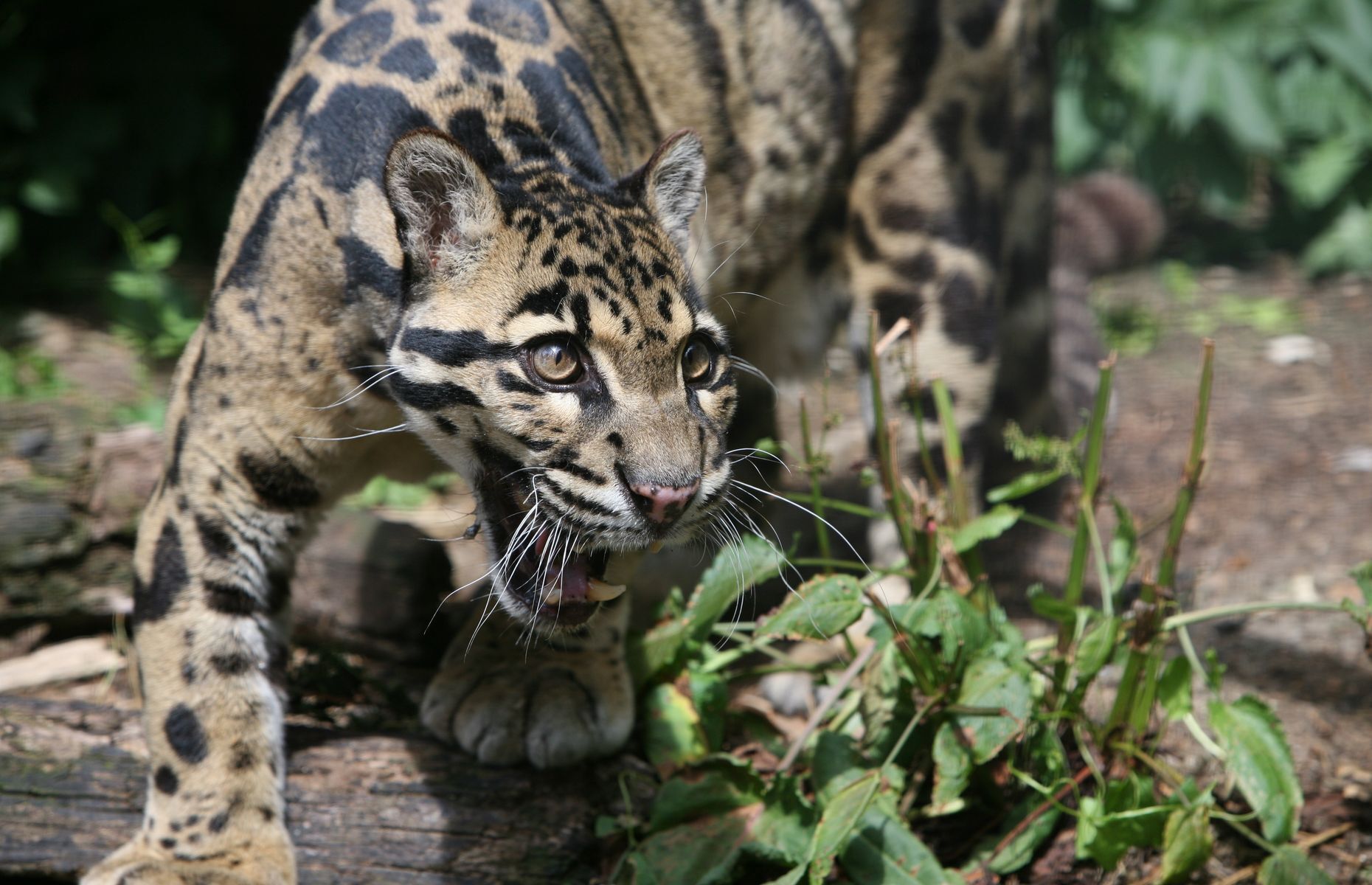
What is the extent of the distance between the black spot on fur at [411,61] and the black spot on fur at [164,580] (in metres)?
1.23

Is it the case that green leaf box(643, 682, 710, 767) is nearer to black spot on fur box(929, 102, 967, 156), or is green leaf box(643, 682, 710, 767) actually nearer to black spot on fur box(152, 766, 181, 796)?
black spot on fur box(152, 766, 181, 796)

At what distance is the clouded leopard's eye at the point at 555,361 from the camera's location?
8.74 ft

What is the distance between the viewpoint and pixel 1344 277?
7.54 metres

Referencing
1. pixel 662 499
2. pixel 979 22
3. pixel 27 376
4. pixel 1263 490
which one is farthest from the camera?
pixel 27 376

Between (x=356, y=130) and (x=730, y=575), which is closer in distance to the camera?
(x=356, y=130)

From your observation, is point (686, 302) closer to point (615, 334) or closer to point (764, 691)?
point (615, 334)

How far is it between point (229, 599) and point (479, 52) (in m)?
1.49

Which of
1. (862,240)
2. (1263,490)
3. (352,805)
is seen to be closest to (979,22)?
(862,240)

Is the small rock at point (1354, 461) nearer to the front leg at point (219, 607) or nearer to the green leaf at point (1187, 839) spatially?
the green leaf at point (1187, 839)

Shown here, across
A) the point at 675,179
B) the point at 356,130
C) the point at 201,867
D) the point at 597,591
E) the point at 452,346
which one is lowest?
the point at 201,867

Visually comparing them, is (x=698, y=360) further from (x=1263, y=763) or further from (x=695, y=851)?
(x=1263, y=763)

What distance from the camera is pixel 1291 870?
10.3 ft

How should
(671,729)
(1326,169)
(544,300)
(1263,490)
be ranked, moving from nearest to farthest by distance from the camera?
(544,300) < (671,729) < (1263,490) < (1326,169)

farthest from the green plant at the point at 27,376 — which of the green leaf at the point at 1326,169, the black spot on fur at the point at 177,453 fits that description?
the green leaf at the point at 1326,169
